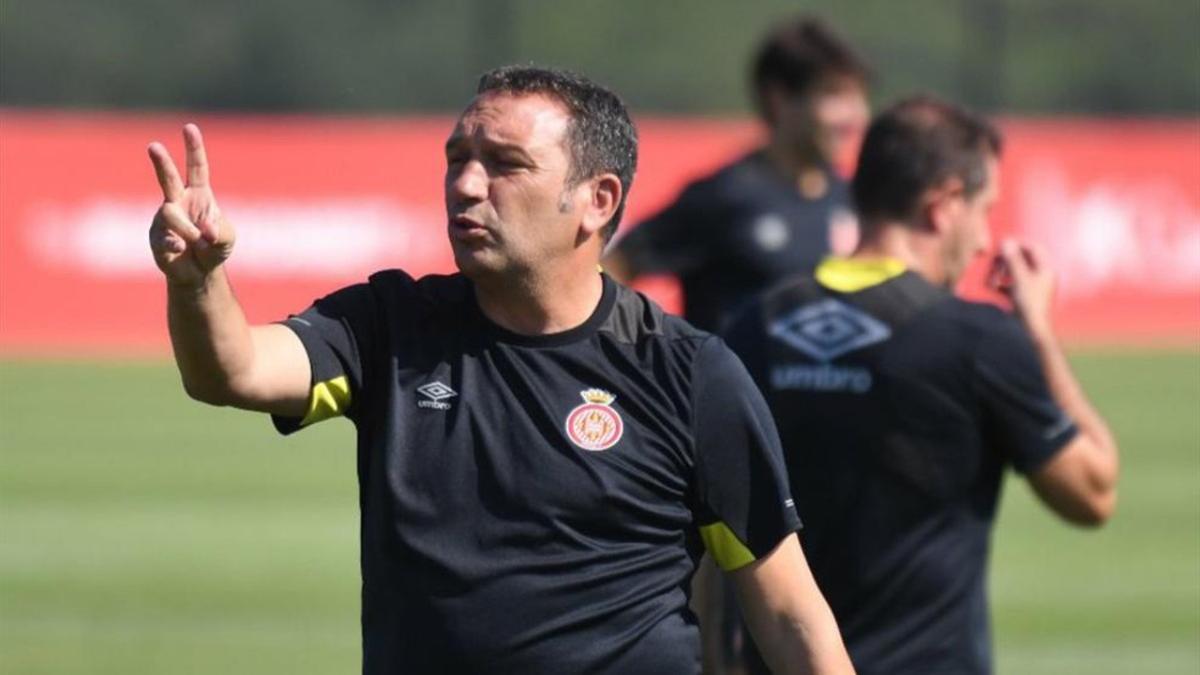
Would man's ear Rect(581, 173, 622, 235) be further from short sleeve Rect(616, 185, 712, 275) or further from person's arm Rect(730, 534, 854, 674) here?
short sleeve Rect(616, 185, 712, 275)

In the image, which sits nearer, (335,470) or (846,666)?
(846,666)

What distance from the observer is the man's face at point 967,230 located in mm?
6273

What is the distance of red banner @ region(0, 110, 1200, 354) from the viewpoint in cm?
2256

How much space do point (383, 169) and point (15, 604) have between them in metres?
12.5

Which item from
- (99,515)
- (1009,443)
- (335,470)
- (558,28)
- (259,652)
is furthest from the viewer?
(558,28)

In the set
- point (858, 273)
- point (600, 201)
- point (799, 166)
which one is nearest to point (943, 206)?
point (858, 273)

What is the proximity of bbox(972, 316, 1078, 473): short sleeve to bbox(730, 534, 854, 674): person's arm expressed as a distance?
121 centimetres

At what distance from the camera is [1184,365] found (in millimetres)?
23438

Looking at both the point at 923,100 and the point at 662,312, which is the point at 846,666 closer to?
the point at 662,312

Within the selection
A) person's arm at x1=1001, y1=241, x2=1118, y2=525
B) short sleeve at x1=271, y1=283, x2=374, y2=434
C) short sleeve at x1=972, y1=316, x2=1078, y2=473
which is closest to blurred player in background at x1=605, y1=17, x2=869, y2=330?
person's arm at x1=1001, y1=241, x2=1118, y2=525

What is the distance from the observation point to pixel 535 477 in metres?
4.73

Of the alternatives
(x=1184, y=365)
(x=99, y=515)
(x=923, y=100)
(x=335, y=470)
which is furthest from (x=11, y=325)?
(x=923, y=100)

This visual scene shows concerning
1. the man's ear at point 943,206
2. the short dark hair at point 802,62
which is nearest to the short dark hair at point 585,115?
the man's ear at point 943,206

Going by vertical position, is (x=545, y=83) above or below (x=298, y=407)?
above
